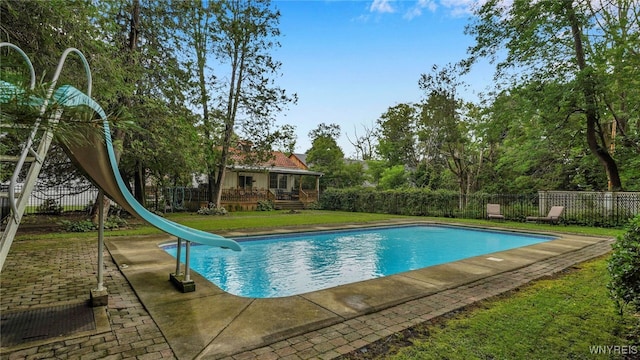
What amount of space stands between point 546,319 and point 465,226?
11005 mm

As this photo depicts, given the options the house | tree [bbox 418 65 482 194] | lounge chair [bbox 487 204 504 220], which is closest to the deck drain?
lounge chair [bbox 487 204 504 220]

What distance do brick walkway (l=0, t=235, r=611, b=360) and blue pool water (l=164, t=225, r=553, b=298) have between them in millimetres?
2474

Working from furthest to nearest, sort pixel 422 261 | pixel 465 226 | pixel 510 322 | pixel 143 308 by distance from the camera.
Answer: pixel 465 226 → pixel 422 261 → pixel 143 308 → pixel 510 322

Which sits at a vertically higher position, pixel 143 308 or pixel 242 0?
pixel 242 0

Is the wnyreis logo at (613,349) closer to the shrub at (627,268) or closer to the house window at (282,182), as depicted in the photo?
the shrub at (627,268)

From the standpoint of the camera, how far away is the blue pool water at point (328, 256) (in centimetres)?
709

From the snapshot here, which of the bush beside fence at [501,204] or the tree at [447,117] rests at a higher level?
the tree at [447,117]

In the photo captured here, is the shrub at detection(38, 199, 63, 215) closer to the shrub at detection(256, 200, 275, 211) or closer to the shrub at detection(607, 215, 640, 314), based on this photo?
the shrub at detection(256, 200, 275, 211)

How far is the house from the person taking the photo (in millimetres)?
22016

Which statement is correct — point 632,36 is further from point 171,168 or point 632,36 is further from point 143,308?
point 171,168

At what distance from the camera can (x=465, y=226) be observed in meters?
14.0

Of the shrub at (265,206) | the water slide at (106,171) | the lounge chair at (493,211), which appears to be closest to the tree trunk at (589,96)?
the lounge chair at (493,211)

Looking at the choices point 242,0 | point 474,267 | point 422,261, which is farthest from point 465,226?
point 242,0

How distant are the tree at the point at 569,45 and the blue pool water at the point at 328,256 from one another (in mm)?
7652
